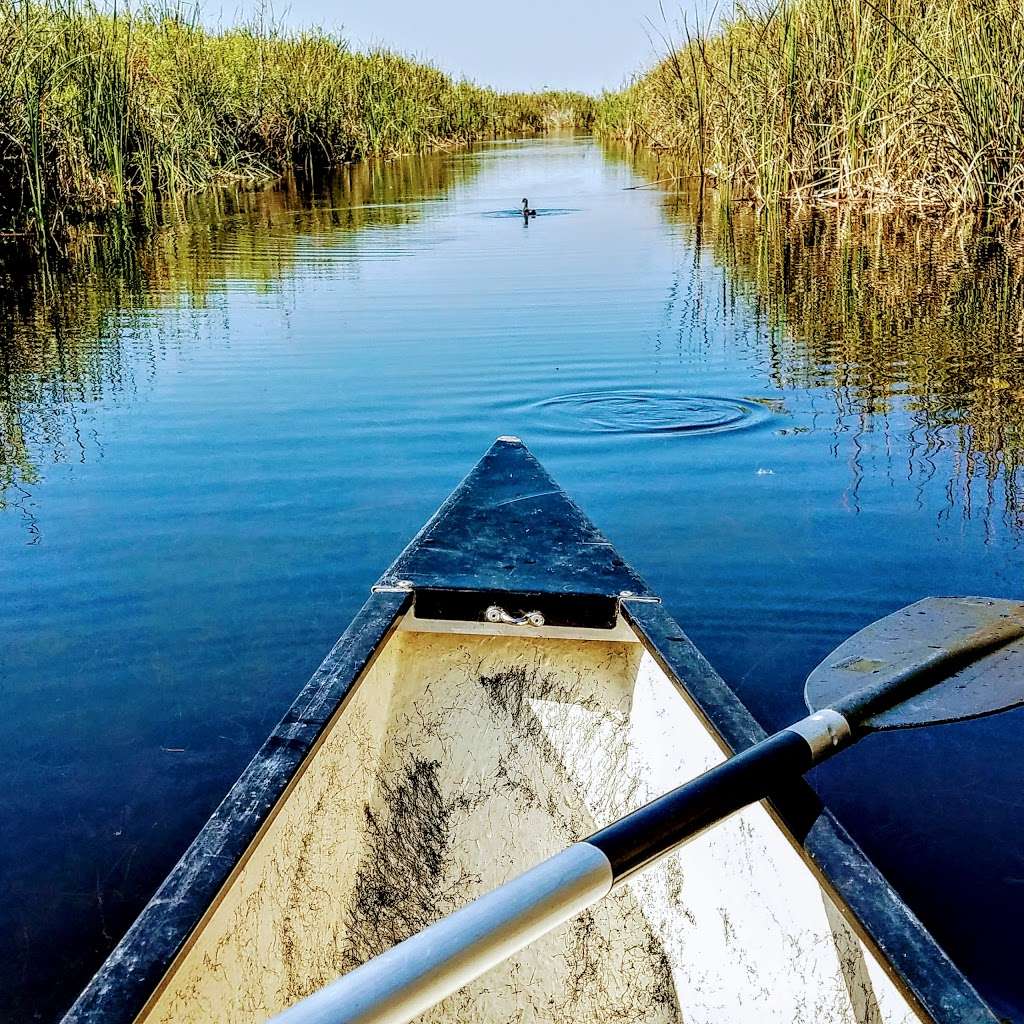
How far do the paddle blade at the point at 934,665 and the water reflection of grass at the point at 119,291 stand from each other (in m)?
2.78

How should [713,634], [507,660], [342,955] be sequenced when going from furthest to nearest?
[713,634], [507,660], [342,955]

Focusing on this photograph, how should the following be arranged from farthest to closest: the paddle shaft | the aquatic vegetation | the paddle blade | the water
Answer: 1. the aquatic vegetation
2. the water
3. the paddle blade
4. the paddle shaft

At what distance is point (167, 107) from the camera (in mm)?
13727

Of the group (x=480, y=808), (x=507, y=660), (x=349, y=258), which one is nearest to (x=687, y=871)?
(x=480, y=808)

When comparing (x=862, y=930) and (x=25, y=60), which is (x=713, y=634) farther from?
(x=25, y=60)

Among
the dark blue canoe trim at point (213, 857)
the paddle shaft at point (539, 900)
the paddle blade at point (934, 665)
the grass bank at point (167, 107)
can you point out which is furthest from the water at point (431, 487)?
the grass bank at point (167, 107)

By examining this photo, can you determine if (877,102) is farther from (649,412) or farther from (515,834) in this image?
(515,834)

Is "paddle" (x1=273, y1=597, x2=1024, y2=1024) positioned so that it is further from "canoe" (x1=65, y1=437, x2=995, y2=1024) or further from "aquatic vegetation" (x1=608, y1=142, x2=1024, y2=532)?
"aquatic vegetation" (x1=608, y1=142, x2=1024, y2=532)

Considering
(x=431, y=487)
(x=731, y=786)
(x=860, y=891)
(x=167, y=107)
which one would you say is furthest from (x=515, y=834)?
(x=167, y=107)

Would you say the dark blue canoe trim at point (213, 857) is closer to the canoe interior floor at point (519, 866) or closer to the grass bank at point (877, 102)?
the canoe interior floor at point (519, 866)

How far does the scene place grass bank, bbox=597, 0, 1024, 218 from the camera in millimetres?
8344

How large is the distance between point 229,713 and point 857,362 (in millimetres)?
4083

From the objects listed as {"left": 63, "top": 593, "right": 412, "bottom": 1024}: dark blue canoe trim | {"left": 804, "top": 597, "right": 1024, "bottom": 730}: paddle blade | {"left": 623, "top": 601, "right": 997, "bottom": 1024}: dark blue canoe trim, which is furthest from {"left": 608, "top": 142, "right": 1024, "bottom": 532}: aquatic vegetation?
{"left": 63, "top": 593, "right": 412, "bottom": 1024}: dark blue canoe trim

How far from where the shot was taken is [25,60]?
8.85 meters
